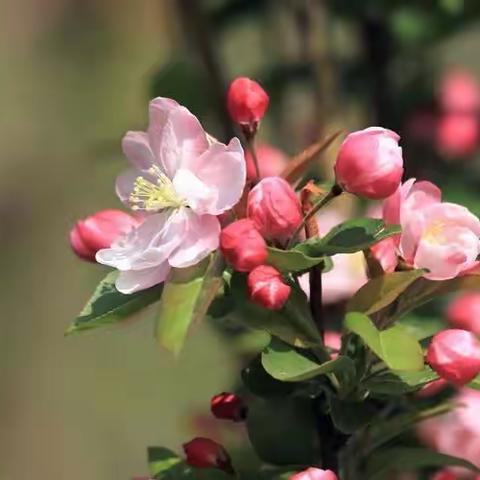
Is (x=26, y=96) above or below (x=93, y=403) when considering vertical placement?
above

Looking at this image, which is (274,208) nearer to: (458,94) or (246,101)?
(246,101)

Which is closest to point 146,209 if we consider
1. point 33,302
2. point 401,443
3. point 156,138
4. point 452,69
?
point 156,138

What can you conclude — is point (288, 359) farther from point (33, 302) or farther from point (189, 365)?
point (33, 302)

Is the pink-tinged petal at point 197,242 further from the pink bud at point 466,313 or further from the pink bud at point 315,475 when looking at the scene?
the pink bud at point 466,313

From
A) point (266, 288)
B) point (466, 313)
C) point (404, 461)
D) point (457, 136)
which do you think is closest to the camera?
point (266, 288)

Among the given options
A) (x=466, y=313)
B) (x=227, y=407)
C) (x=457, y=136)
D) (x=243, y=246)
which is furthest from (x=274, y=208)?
(x=457, y=136)

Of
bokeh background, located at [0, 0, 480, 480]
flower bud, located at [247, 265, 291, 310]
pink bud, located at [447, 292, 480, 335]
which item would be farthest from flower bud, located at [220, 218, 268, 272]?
bokeh background, located at [0, 0, 480, 480]
